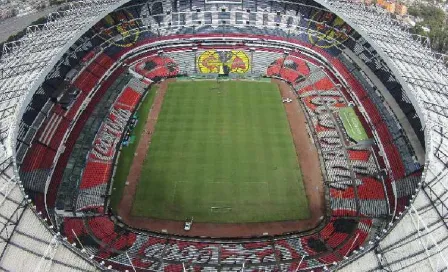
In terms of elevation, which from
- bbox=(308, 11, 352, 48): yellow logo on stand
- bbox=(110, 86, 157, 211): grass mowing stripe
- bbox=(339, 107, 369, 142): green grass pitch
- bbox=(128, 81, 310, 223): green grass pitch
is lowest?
bbox=(110, 86, 157, 211): grass mowing stripe

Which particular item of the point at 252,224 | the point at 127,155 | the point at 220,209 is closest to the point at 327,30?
the point at 127,155

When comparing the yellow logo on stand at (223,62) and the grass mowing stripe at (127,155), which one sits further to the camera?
the yellow logo on stand at (223,62)

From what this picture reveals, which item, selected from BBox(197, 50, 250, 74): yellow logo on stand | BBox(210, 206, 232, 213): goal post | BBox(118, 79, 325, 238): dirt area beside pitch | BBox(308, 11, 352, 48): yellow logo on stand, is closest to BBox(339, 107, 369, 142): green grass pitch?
BBox(118, 79, 325, 238): dirt area beside pitch

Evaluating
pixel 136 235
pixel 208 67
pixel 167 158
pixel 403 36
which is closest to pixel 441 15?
pixel 403 36

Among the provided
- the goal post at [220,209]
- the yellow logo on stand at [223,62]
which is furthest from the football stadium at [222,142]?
the yellow logo on stand at [223,62]

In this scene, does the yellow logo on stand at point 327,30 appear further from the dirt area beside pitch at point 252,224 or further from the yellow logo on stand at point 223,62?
the dirt area beside pitch at point 252,224

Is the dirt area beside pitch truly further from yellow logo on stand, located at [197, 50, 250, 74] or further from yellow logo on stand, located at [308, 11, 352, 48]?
yellow logo on stand, located at [308, 11, 352, 48]

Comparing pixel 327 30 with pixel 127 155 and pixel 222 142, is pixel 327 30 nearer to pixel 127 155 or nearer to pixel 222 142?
pixel 222 142
